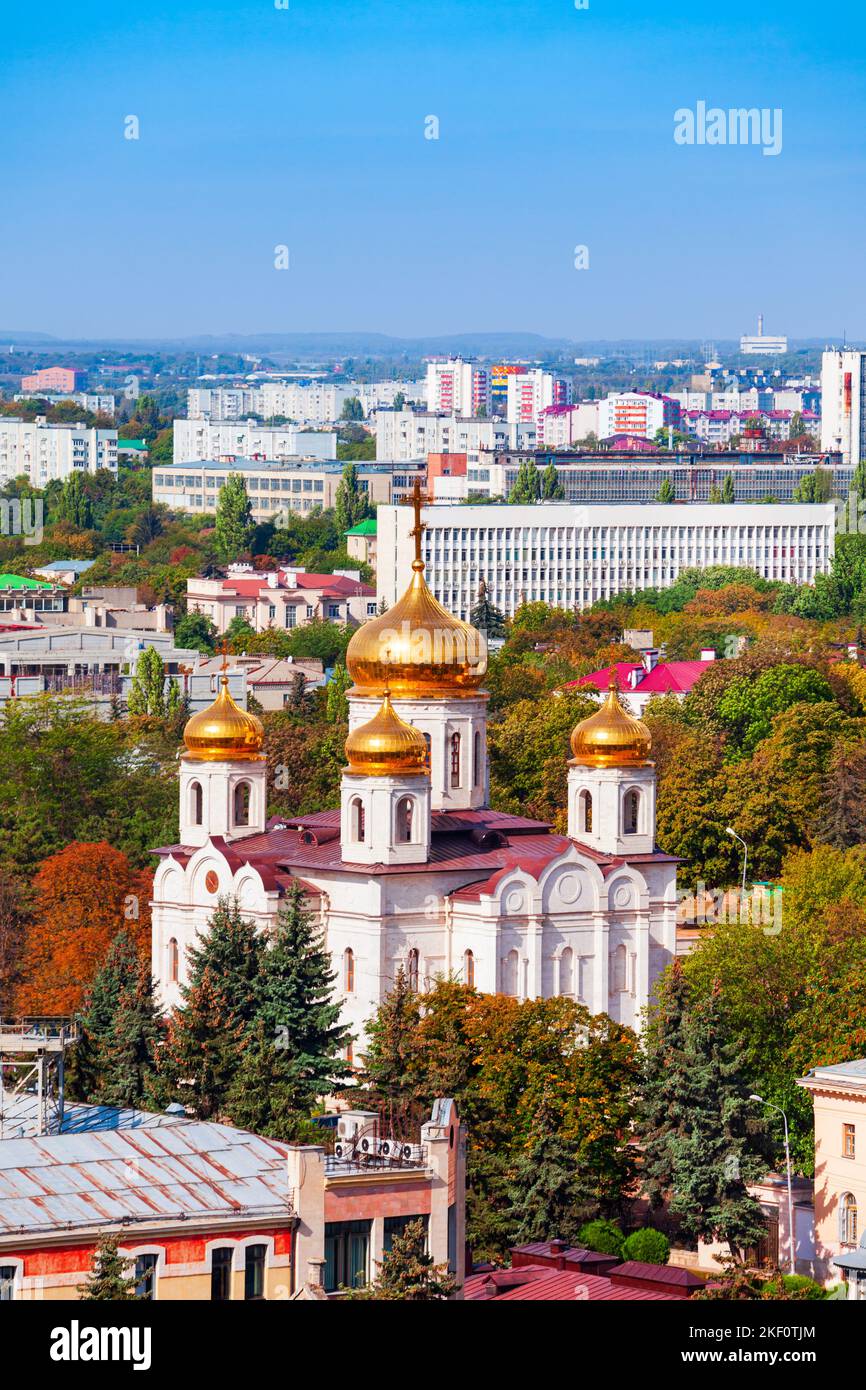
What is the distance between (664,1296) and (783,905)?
1883 cm

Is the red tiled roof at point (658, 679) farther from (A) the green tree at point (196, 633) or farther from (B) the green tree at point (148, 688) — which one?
(A) the green tree at point (196, 633)

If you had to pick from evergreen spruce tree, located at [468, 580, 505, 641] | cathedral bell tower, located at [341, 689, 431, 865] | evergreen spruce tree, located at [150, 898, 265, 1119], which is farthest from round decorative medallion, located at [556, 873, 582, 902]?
evergreen spruce tree, located at [468, 580, 505, 641]

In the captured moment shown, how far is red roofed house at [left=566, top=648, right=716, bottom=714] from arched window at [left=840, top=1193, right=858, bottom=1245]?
3285 cm

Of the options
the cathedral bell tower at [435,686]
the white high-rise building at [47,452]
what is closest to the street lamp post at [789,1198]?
the cathedral bell tower at [435,686]

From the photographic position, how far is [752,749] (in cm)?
6134

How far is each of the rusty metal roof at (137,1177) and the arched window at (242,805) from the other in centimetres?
1480

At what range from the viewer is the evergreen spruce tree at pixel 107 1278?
21266 mm

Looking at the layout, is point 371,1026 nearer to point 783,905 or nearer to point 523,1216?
point 523,1216

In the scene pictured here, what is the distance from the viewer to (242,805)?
4069 centimetres

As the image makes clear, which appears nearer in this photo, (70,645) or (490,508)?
(70,645)

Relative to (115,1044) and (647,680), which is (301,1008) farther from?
(647,680)
